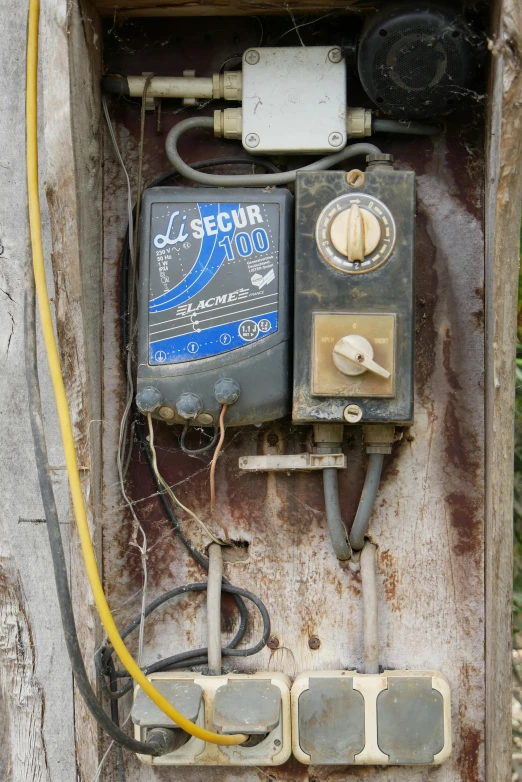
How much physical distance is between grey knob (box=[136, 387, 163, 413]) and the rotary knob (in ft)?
1.15

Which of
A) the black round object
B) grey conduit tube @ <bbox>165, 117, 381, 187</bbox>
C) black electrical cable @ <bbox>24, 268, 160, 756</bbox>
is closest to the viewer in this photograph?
black electrical cable @ <bbox>24, 268, 160, 756</bbox>

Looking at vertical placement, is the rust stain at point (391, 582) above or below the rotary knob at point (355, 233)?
below

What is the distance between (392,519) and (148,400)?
1.49ft

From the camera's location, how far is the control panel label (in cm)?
126

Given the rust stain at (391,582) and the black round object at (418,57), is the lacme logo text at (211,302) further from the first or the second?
the rust stain at (391,582)

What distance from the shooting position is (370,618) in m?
1.32

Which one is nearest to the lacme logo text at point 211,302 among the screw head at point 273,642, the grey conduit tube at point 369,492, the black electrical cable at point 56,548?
the black electrical cable at point 56,548

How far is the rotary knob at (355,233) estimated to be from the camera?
122cm

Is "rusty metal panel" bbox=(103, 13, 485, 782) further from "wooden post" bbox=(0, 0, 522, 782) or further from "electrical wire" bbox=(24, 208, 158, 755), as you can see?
"electrical wire" bbox=(24, 208, 158, 755)

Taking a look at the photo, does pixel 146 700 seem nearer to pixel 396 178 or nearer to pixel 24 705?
pixel 24 705

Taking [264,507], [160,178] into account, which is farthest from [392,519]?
[160,178]

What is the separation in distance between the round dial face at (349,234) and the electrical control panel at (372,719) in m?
0.64

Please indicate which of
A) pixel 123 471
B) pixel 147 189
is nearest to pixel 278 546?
pixel 123 471

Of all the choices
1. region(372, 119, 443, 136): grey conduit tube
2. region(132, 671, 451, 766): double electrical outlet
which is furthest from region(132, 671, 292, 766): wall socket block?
region(372, 119, 443, 136): grey conduit tube
